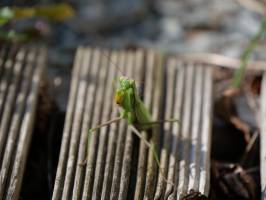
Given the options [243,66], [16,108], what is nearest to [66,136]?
[16,108]

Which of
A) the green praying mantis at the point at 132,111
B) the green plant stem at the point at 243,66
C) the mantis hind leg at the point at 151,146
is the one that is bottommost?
the mantis hind leg at the point at 151,146

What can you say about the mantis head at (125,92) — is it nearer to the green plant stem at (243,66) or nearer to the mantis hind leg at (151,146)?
the mantis hind leg at (151,146)

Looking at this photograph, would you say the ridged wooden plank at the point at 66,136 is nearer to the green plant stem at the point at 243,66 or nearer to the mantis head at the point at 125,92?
the mantis head at the point at 125,92

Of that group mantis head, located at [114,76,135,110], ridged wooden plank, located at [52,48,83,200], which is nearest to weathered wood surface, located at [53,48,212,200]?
ridged wooden plank, located at [52,48,83,200]

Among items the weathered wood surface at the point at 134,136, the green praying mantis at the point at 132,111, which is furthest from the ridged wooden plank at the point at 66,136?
the green praying mantis at the point at 132,111

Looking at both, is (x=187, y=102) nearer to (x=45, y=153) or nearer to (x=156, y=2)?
(x=45, y=153)

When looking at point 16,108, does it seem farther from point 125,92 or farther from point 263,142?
point 263,142

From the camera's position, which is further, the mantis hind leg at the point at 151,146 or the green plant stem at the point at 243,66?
the green plant stem at the point at 243,66

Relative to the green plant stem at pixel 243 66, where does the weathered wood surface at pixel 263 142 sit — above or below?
below

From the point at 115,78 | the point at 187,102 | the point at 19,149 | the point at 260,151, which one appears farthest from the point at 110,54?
the point at 260,151
